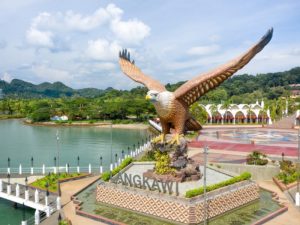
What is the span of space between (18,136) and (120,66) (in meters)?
41.7

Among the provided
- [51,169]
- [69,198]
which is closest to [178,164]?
[69,198]

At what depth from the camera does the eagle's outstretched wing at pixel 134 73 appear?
1961 cm

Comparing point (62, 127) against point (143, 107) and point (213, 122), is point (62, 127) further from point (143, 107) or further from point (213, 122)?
point (213, 122)

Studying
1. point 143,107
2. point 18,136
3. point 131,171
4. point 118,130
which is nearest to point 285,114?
point 143,107

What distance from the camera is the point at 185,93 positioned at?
18.0 m

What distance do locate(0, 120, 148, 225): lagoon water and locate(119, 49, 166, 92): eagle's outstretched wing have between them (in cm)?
646

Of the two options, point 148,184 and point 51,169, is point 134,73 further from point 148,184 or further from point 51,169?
point 51,169

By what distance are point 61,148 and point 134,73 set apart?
26.2m

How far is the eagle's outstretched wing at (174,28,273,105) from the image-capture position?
16.4 metres

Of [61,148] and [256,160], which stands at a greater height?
[256,160]

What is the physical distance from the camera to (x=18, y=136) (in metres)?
57.7

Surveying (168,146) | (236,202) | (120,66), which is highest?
(120,66)

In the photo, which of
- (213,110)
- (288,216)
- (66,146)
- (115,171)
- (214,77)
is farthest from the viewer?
(213,110)

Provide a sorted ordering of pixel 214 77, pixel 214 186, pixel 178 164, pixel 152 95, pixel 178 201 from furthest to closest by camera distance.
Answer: pixel 178 164 → pixel 152 95 → pixel 214 77 → pixel 214 186 → pixel 178 201
